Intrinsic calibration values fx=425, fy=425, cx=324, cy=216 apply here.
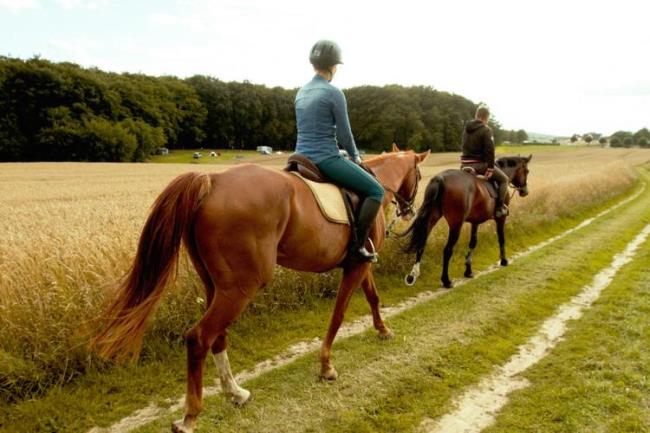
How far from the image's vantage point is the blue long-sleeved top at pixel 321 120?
4.14 metres

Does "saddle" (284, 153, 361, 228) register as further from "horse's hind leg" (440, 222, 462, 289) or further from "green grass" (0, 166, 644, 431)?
"horse's hind leg" (440, 222, 462, 289)

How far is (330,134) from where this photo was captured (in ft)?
14.1

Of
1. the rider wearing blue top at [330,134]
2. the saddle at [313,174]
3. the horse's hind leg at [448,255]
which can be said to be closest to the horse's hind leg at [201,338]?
the saddle at [313,174]

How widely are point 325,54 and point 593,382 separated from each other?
4.30m

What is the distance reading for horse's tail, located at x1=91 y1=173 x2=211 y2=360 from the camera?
3398 mm

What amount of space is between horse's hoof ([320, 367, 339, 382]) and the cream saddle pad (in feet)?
5.23

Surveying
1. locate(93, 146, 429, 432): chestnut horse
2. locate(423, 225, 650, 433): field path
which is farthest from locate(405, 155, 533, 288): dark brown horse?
locate(93, 146, 429, 432): chestnut horse

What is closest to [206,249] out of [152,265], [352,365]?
[152,265]

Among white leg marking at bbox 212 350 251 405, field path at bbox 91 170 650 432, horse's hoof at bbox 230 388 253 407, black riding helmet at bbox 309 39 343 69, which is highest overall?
black riding helmet at bbox 309 39 343 69

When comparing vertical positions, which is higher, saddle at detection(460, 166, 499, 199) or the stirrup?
saddle at detection(460, 166, 499, 199)

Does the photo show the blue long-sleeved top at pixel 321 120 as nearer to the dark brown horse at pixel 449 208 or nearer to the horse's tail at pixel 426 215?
the dark brown horse at pixel 449 208

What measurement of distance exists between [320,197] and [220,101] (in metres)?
81.4

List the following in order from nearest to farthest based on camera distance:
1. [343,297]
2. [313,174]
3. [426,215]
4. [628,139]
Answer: [313,174] < [343,297] < [426,215] < [628,139]

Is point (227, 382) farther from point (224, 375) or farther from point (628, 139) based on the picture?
point (628, 139)
